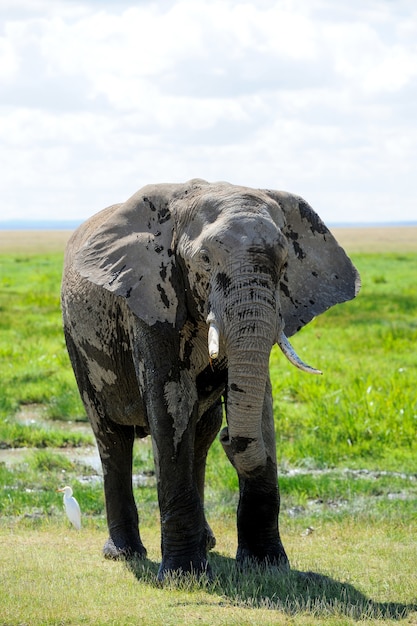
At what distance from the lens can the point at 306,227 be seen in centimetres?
819

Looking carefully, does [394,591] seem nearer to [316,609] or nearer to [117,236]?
[316,609]

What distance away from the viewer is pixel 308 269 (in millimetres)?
8203

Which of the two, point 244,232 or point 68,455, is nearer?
point 244,232

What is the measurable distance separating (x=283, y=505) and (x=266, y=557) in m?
2.66

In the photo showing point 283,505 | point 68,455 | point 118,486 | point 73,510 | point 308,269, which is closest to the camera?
point 308,269

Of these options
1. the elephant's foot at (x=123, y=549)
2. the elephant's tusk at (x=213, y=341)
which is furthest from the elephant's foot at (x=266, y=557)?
the elephant's tusk at (x=213, y=341)

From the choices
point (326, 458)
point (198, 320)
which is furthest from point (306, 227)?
point (326, 458)

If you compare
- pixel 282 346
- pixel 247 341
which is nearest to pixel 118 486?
pixel 282 346

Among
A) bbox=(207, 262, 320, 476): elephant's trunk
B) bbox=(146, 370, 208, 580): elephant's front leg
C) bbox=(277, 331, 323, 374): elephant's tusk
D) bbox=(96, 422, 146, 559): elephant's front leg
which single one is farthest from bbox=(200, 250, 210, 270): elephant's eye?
bbox=(96, 422, 146, 559): elephant's front leg

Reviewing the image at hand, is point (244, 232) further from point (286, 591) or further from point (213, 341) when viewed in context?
point (286, 591)

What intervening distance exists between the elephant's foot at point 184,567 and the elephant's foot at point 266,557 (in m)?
0.36

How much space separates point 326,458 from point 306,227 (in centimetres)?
467

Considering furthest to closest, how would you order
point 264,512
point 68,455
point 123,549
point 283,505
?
1. point 68,455
2. point 283,505
3. point 123,549
4. point 264,512

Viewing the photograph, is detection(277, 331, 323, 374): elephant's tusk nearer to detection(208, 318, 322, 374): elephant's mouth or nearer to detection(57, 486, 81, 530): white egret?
detection(208, 318, 322, 374): elephant's mouth
